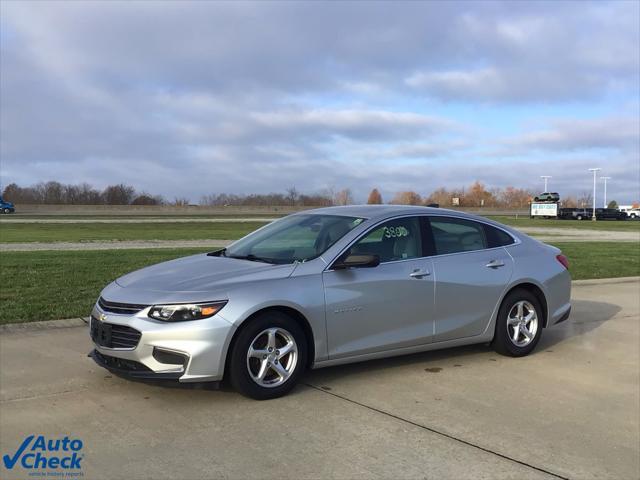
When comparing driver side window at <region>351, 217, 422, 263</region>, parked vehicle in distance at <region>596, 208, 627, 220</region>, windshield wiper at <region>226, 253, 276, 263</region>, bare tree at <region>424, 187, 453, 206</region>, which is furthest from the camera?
bare tree at <region>424, 187, 453, 206</region>

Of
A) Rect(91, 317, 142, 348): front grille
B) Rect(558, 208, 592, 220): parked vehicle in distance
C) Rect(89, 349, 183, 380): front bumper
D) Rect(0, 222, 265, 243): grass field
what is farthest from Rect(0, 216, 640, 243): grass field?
Rect(558, 208, 592, 220): parked vehicle in distance

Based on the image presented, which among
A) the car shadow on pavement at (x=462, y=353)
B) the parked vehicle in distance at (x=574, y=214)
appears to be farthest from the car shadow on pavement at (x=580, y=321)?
the parked vehicle in distance at (x=574, y=214)

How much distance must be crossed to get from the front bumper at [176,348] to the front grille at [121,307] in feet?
0.15

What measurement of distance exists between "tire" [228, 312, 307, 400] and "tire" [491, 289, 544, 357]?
92.1 inches

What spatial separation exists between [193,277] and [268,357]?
2.95ft

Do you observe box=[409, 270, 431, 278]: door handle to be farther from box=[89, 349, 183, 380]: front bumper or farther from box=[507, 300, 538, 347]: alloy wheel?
box=[89, 349, 183, 380]: front bumper

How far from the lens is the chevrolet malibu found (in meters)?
4.40

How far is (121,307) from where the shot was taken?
4.57 m

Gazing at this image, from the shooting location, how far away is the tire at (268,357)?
14.7 ft

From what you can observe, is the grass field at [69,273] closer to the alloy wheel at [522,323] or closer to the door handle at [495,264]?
the door handle at [495,264]

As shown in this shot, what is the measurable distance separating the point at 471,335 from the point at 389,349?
3.46ft

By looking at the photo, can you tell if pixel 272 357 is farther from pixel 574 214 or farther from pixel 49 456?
pixel 574 214

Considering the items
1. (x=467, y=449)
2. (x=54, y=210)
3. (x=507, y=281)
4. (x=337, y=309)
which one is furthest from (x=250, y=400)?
(x=54, y=210)

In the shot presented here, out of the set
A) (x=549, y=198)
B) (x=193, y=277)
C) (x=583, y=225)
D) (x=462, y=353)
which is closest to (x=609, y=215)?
(x=549, y=198)
